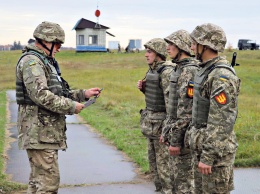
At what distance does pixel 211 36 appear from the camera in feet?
13.6

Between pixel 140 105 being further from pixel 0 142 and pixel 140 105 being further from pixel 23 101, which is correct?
pixel 23 101

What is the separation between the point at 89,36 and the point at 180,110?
172 ft

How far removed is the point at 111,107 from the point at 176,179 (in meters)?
10.1

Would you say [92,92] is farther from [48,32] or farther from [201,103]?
[201,103]

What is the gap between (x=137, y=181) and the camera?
668 centimetres

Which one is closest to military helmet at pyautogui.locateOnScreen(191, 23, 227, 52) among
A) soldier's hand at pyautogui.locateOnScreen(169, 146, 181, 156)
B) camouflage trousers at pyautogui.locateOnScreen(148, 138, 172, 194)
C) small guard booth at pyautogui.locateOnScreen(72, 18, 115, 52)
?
soldier's hand at pyautogui.locateOnScreen(169, 146, 181, 156)

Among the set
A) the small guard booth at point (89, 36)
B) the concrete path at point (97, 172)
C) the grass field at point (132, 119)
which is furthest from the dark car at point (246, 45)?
the concrete path at point (97, 172)

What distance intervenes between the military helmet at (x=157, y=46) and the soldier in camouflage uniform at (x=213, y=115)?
5.15ft

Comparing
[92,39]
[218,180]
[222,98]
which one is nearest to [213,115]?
[222,98]

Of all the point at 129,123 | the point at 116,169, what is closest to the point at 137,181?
the point at 116,169

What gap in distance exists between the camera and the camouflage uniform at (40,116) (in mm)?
4570

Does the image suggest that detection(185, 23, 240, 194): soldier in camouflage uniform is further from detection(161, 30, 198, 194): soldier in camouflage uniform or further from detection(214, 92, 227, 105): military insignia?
detection(161, 30, 198, 194): soldier in camouflage uniform

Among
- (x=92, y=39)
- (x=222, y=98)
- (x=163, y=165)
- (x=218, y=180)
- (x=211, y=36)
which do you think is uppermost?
(x=92, y=39)

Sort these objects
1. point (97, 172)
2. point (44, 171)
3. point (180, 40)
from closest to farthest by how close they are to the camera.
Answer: point (44, 171) < point (180, 40) < point (97, 172)
